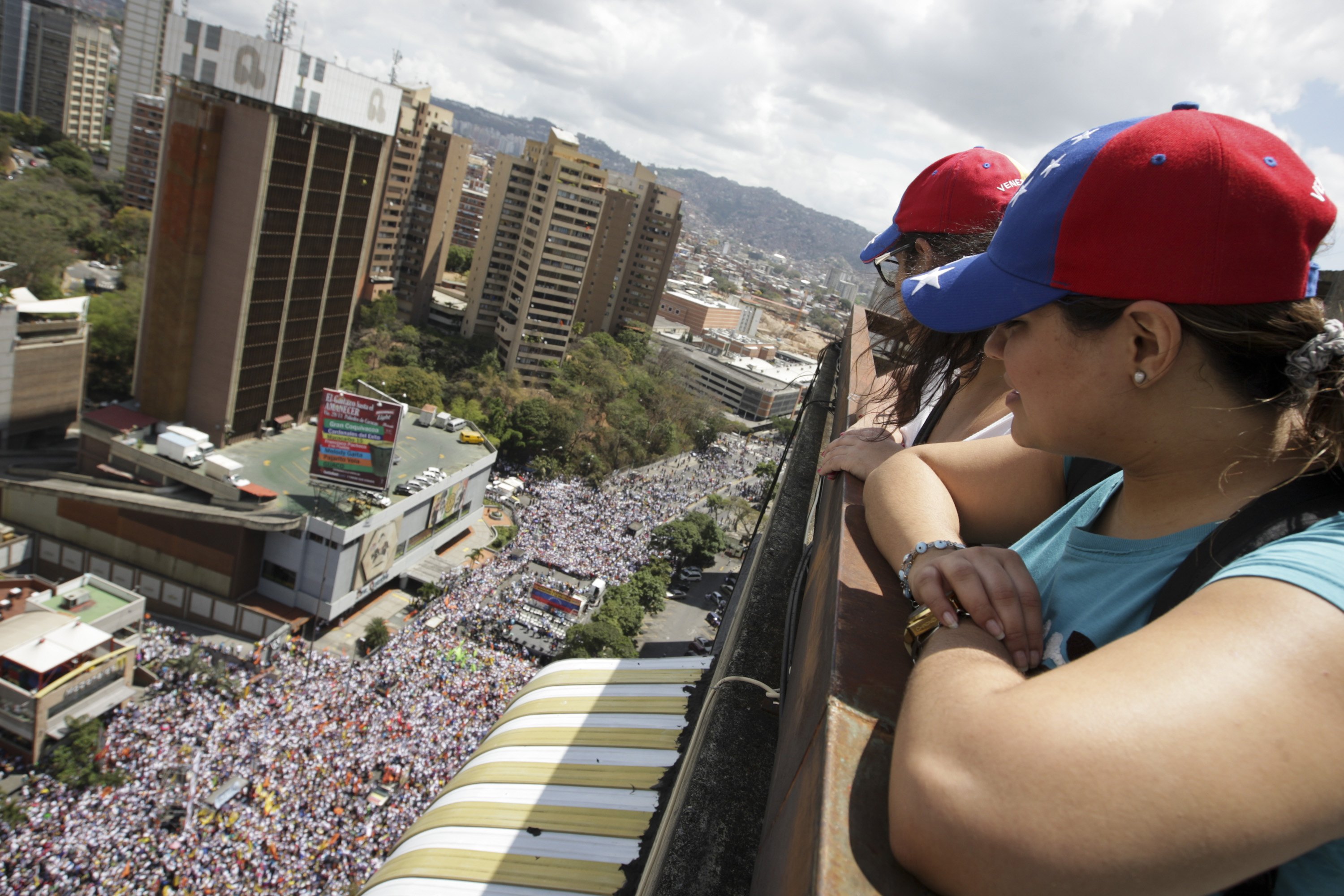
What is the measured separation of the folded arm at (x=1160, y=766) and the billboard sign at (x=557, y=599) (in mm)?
17535

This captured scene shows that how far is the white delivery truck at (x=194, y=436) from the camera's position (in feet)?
58.1

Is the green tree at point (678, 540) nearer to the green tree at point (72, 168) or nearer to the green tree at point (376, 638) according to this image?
the green tree at point (376, 638)

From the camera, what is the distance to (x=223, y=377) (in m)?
18.9

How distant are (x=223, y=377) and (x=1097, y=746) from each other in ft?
71.3

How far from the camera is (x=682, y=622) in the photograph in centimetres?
2005

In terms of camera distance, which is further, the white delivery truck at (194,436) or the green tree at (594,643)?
the white delivery truck at (194,436)

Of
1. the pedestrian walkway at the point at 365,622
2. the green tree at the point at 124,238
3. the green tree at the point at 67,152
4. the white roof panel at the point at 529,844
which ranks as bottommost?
the pedestrian walkway at the point at 365,622

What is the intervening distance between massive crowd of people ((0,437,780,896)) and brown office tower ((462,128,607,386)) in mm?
19018

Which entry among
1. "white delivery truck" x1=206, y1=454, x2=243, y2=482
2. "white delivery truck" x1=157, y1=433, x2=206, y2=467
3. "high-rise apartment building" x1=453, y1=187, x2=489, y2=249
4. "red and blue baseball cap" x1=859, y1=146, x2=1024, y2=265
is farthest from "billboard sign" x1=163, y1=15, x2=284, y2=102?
"high-rise apartment building" x1=453, y1=187, x2=489, y2=249

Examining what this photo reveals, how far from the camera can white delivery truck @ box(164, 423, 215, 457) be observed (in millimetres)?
17703

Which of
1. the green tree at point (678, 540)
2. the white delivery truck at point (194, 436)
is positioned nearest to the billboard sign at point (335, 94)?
the white delivery truck at point (194, 436)

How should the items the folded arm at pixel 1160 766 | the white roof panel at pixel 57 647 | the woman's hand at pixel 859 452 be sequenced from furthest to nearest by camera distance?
the white roof panel at pixel 57 647
the woman's hand at pixel 859 452
the folded arm at pixel 1160 766

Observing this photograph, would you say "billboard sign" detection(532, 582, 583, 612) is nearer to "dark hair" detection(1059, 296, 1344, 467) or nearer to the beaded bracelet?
the beaded bracelet

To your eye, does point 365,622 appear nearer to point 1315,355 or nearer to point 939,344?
point 939,344
